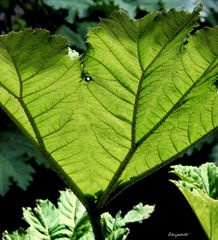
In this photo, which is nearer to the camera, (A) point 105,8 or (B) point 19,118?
(B) point 19,118

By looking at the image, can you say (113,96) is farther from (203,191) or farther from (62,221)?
(62,221)

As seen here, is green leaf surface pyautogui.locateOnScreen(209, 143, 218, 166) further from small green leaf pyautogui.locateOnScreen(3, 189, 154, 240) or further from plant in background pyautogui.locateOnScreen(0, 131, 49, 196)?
small green leaf pyautogui.locateOnScreen(3, 189, 154, 240)

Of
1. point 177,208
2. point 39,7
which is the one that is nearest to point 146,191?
point 177,208

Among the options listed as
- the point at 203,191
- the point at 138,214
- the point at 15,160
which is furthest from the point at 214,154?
the point at 203,191

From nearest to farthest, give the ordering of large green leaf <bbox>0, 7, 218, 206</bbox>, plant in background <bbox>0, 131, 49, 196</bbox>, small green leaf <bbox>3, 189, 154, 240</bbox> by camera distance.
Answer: large green leaf <bbox>0, 7, 218, 206</bbox> < small green leaf <bbox>3, 189, 154, 240</bbox> < plant in background <bbox>0, 131, 49, 196</bbox>

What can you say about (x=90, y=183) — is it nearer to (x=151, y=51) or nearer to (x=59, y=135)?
(x=59, y=135)

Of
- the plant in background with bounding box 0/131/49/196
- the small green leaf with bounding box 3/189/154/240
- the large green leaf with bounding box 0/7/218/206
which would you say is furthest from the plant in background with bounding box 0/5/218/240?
the plant in background with bounding box 0/131/49/196
